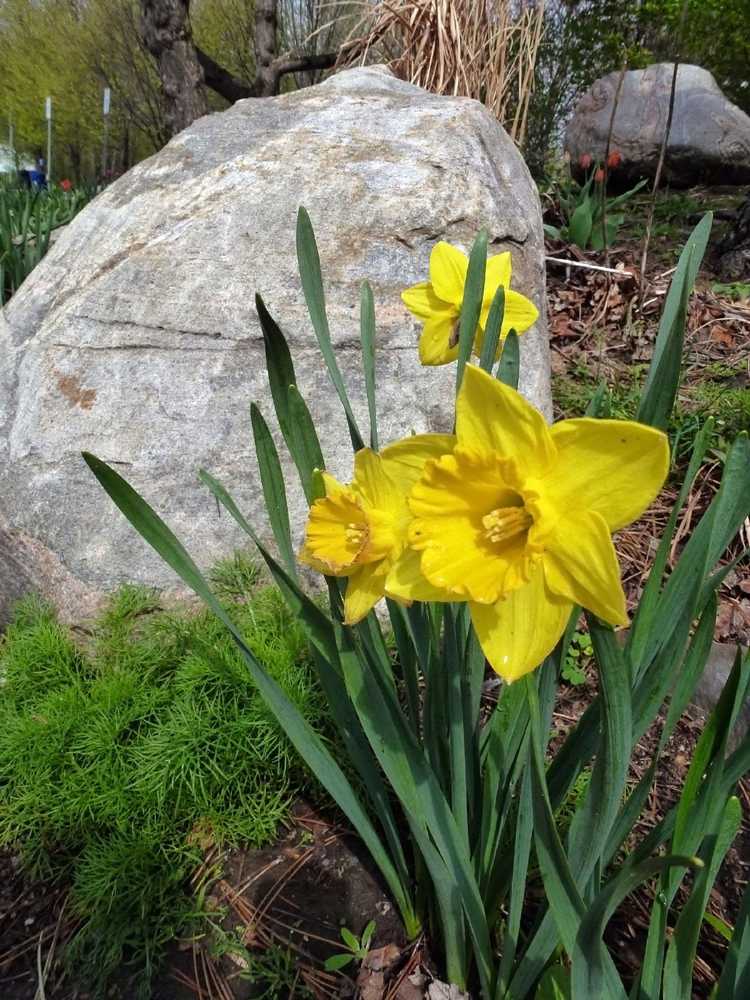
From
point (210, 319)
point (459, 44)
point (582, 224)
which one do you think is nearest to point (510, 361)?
point (210, 319)

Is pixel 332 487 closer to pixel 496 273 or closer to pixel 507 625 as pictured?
pixel 507 625

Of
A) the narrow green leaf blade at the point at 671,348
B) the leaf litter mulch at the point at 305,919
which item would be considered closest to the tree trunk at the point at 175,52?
the leaf litter mulch at the point at 305,919

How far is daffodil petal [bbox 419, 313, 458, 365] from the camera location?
0.84m

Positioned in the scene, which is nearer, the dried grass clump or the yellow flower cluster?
the yellow flower cluster

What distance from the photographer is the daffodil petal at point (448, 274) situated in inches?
33.0

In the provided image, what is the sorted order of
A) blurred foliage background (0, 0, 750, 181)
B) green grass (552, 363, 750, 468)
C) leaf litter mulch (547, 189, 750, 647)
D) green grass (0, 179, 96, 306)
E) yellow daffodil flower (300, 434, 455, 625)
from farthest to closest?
1. blurred foliage background (0, 0, 750, 181)
2. green grass (0, 179, 96, 306)
3. green grass (552, 363, 750, 468)
4. leaf litter mulch (547, 189, 750, 647)
5. yellow daffodil flower (300, 434, 455, 625)

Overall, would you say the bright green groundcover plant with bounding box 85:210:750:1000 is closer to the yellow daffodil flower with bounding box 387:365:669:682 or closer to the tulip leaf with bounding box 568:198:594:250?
the yellow daffodil flower with bounding box 387:365:669:682

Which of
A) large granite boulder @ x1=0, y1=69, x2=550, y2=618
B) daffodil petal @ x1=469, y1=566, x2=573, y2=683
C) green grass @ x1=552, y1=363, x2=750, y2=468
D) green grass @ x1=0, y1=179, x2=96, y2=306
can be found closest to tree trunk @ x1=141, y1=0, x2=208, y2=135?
green grass @ x1=0, y1=179, x2=96, y2=306

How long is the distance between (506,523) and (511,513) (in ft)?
0.03

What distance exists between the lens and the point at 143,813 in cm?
127

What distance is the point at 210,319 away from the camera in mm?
1823

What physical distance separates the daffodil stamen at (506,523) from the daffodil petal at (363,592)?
13 centimetres

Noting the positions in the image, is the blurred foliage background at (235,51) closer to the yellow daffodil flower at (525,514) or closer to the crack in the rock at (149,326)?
the crack in the rock at (149,326)

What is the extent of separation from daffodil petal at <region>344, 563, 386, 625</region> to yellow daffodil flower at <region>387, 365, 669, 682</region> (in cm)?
6
